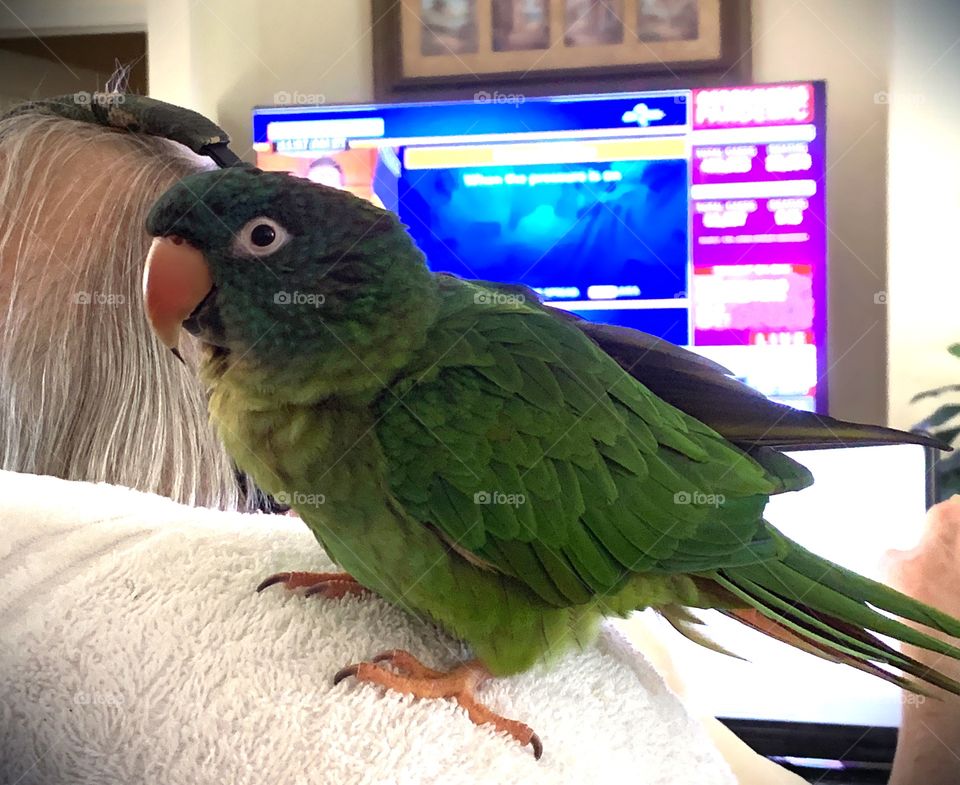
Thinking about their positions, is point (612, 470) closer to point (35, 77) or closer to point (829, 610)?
point (829, 610)

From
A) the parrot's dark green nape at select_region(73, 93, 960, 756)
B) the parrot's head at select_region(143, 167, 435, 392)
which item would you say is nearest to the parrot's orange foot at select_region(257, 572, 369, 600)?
the parrot's dark green nape at select_region(73, 93, 960, 756)

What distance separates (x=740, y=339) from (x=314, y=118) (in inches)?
38.5

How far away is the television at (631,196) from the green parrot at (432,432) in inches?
36.7

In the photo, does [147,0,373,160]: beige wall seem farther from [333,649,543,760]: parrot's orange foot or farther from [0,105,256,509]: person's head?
[333,649,543,760]: parrot's orange foot

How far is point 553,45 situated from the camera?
4.89 feet

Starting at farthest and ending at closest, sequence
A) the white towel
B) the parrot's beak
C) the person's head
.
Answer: the person's head, the parrot's beak, the white towel

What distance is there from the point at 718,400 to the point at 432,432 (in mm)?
249

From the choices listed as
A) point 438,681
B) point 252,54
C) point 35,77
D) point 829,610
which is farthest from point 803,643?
point 35,77

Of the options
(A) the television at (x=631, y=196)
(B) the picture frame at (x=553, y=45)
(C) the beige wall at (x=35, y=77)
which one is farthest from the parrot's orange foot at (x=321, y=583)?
(C) the beige wall at (x=35, y=77)

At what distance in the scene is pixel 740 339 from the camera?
4.65 feet

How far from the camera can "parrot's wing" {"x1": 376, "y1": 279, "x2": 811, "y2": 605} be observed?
18.1 inches

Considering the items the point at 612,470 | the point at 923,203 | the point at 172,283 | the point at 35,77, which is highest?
the point at 35,77

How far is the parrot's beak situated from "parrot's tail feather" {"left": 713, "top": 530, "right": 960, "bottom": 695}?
0.42 metres

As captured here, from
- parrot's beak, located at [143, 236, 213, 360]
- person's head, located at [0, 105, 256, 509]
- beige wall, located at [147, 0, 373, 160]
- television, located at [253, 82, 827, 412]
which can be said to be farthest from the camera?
beige wall, located at [147, 0, 373, 160]
